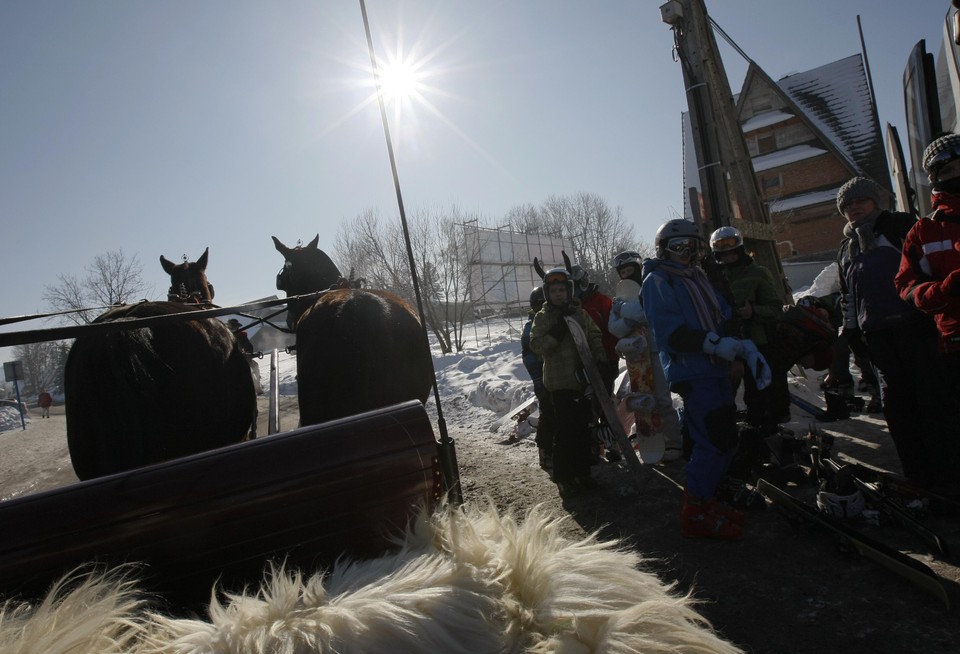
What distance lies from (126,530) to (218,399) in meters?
2.35

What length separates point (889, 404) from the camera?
366 cm

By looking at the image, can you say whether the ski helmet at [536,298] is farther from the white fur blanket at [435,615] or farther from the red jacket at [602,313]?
the white fur blanket at [435,615]

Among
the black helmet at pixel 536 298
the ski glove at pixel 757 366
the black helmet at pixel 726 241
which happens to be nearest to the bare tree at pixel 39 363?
the black helmet at pixel 536 298

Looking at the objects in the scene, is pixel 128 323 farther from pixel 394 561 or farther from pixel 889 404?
pixel 889 404

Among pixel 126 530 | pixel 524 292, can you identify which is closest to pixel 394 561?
pixel 126 530

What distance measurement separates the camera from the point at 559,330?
4.76 meters

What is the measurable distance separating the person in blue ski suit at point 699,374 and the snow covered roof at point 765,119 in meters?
26.1

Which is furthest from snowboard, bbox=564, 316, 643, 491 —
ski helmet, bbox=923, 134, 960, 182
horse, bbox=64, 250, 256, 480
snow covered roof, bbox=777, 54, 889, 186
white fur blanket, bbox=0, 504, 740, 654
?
snow covered roof, bbox=777, 54, 889, 186

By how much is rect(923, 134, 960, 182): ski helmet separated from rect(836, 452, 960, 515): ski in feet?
6.12

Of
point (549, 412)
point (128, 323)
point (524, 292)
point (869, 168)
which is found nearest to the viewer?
point (128, 323)

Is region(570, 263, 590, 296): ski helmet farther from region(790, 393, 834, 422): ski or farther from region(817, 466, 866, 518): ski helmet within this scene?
region(817, 466, 866, 518): ski helmet

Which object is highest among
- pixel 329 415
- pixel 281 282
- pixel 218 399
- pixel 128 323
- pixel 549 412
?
pixel 281 282

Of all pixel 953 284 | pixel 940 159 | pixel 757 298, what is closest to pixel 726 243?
pixel 757 298

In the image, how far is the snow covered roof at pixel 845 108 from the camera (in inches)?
909
